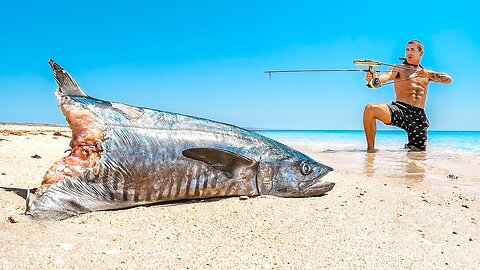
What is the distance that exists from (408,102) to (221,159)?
23.5 ft

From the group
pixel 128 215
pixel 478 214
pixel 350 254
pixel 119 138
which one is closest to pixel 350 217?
pixel 350 254

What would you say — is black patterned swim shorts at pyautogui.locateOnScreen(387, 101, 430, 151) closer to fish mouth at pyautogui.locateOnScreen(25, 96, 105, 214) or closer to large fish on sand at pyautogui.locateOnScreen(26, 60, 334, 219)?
large fish on sand at pyautogui.locateOnScreen(26, 60, 334, 219)

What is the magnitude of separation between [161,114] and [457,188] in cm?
352

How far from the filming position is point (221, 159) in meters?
3.78

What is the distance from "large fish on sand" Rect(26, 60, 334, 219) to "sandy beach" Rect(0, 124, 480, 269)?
0.13 meters

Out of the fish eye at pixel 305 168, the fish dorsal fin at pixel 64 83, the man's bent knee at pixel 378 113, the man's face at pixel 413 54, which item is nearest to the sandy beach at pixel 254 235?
the fish eye at pixel 305 168

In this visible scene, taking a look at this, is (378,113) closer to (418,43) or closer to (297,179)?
(418,43)

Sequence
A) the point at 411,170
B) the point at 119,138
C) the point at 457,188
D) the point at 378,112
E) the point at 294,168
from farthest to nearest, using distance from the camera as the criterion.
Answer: the point at 378,112, the point at 411,170, the point at 457,188, the point at 294,168, the point at 119,138

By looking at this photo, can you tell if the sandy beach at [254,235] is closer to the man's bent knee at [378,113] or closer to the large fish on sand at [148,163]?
the large fish on sand at [148,163]

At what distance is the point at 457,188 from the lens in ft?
16.8

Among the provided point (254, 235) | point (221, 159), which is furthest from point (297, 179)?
point (254, 235)

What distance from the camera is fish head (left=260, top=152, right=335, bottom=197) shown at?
4070 mm

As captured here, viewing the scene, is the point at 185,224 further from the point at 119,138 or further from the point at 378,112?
the point at 378,112

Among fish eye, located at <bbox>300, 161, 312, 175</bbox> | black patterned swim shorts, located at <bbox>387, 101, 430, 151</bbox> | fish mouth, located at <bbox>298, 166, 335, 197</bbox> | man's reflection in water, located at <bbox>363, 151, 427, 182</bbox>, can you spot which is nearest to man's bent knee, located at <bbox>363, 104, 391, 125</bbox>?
black patterned swim shorts, located at <bbox>387, 101, 430, 151</bbox>
